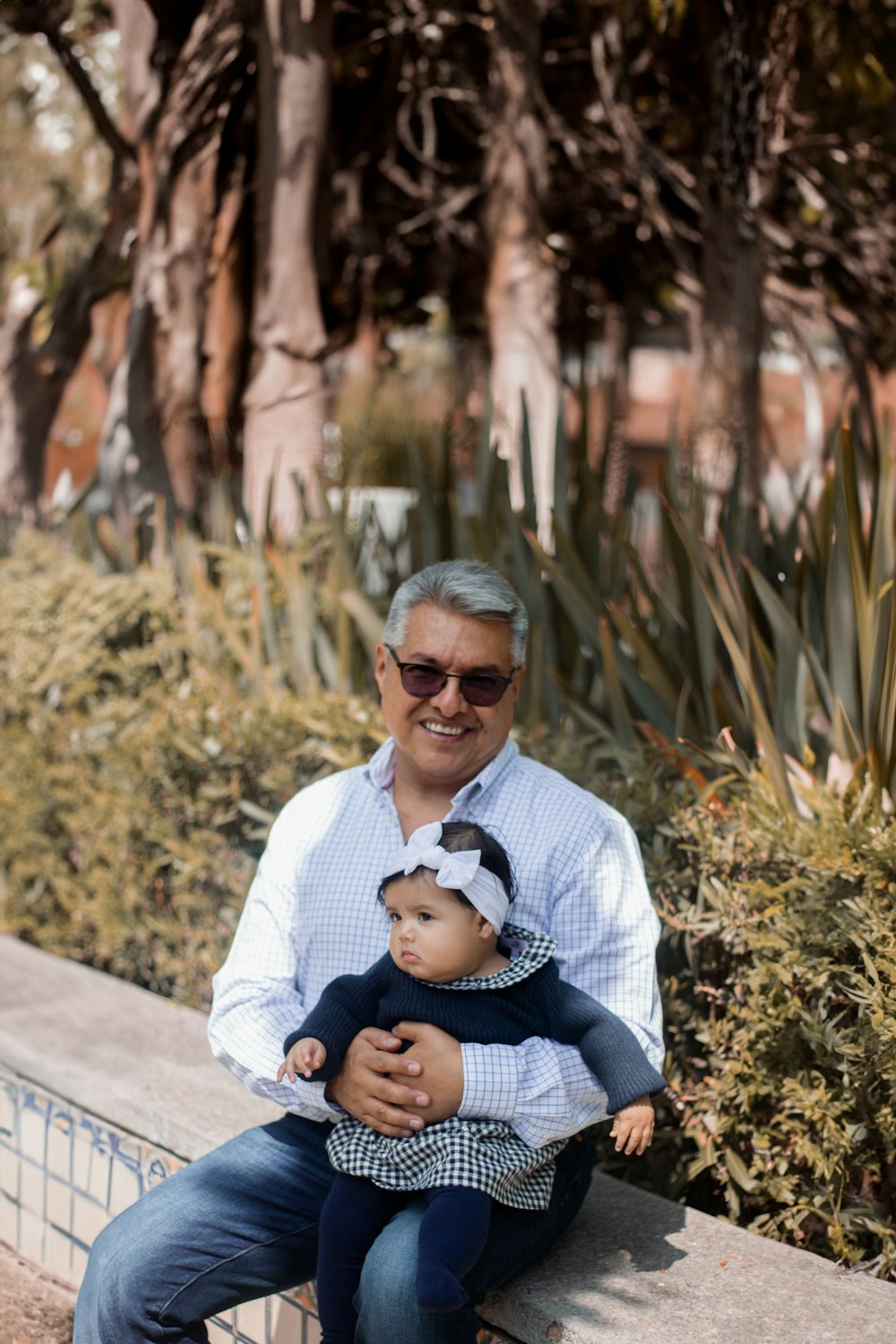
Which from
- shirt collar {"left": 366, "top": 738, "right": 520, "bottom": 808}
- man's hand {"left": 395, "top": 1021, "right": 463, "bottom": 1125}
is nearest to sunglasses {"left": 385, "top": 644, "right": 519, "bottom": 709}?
shirt collar {"left": 366, "top": 738, "right": 520, "bottom": 808}

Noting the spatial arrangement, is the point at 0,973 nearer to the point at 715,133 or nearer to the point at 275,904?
the point at 275,904

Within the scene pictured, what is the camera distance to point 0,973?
3988 mm

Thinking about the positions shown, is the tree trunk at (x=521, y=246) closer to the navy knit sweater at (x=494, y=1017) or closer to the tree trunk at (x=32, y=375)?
the tree trunk at (x=32, y=375)

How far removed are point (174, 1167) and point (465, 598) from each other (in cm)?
142

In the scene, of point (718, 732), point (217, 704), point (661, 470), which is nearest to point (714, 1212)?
point (718, 732)

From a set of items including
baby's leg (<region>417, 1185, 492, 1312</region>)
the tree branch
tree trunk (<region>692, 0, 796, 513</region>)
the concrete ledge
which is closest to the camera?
baby's leg (<region>417, 1185, 492, 1312</region>)

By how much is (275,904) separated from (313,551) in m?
2.08

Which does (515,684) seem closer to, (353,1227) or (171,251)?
(353,1227)

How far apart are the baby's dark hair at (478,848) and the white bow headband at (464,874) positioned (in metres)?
0.02

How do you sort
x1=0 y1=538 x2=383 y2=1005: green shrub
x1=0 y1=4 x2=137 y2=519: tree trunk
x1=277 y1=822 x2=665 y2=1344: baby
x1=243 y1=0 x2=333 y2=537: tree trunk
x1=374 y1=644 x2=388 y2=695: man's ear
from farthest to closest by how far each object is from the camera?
1. x1=0 y1=4 x2=137 y2=519: tree trunk
2. x1=243 y1=0 x2=333 y2=537: tree trunk
3. x1=0 y1=538 x2=383 y2=1005: green shrub
4. x1=374 y1=644 x2=388 y2=695: man's ear
5. x1=277 y1=822 x2=665 y2=1344: baby

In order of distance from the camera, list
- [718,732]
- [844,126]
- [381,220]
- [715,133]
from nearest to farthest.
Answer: [718,732] < [715,133] < [844,126] < [381,220]

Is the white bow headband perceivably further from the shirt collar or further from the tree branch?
the tree branch

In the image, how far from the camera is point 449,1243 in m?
1.92

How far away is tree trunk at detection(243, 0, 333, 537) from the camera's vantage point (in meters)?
5.15
